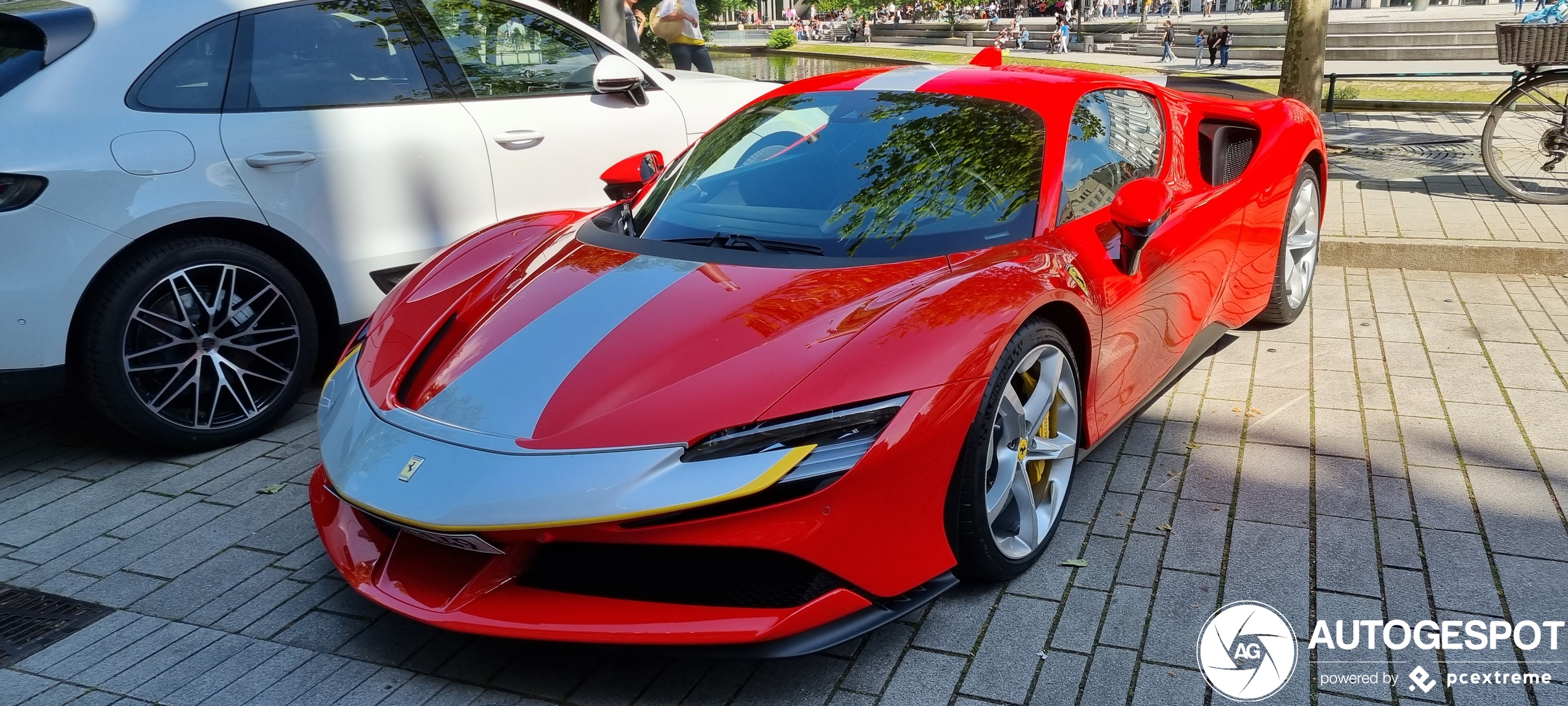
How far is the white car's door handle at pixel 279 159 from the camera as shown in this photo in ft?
13.3

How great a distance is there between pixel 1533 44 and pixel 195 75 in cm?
703

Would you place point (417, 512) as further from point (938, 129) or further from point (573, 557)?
point (938, 129)

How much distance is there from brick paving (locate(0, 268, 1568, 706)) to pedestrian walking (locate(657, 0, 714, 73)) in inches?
264

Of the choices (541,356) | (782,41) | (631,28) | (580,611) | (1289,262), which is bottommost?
(580,611)

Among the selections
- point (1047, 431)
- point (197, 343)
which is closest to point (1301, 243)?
point (1047, 431)

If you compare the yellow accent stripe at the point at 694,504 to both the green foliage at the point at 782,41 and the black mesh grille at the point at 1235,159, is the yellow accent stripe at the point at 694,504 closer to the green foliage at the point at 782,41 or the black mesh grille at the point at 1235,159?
the black mesh grille at the point at 1235,159

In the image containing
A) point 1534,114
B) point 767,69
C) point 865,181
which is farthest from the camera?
point 767,69

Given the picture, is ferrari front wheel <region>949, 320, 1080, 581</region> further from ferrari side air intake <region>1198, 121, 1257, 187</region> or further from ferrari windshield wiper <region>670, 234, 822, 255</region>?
ferrari side air intake <region>1198, 121, 1257, 187</region>

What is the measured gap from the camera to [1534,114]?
7.24 metres

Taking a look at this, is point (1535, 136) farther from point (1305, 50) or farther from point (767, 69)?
point (767, 69)

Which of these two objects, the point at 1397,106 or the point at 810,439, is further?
the point at 1397,106

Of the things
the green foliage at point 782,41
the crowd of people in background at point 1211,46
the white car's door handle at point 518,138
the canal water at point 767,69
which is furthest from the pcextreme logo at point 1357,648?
the green foliage at point 782,41

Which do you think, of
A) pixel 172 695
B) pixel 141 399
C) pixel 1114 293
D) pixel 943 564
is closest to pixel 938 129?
pixel 1114 293

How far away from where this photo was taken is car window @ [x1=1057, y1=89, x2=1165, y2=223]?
333 centimetres
